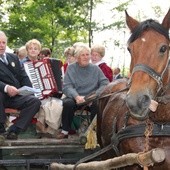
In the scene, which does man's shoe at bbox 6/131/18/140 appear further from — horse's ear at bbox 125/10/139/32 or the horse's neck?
the horse's neck

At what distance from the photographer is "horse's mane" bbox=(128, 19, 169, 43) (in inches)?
159

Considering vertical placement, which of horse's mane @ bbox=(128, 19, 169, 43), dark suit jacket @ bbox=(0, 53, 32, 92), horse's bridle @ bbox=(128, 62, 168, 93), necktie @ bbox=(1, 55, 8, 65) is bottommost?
A: dark suit jacket @ bbox=(0, 53, 32, 92)

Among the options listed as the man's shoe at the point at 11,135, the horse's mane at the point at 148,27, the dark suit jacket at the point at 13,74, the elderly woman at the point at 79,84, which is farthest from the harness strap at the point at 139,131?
the dark suit jacket at the point at 13,74

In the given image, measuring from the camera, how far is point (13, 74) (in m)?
6.36

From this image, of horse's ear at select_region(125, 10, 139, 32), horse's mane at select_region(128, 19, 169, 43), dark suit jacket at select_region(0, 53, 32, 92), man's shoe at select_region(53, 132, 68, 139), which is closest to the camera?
horse's mane at select_region(128, 19, 169, 43)

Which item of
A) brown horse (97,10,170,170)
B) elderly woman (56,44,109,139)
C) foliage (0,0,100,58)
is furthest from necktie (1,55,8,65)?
foliage (0,0,100,58)

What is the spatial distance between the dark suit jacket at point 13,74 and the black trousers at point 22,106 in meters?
0.27

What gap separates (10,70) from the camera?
6.32 m

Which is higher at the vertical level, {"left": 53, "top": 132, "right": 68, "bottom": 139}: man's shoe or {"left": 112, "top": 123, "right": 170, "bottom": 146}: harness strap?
{"left": 112, "top": 123, "right": 170, "bottom": 146}: harness strap

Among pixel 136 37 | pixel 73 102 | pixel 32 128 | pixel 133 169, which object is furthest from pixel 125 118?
pixel 32 128

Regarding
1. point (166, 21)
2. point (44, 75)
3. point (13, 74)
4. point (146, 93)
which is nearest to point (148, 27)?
point (166, 21)

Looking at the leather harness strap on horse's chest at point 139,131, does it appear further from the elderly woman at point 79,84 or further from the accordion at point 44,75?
the accordion at point 44,75

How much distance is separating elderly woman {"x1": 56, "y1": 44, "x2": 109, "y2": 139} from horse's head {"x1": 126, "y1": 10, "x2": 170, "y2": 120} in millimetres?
2074

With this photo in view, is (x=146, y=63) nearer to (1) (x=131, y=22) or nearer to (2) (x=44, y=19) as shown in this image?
(1) (x=131, y=22)
